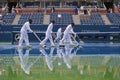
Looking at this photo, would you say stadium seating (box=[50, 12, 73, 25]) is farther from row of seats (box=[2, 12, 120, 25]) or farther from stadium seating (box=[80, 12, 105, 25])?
stadium seating (box=[80, 12, 105, 25])

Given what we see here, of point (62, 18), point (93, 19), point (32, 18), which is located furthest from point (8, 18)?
point (93, 19)

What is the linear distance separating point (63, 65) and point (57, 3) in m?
42.7

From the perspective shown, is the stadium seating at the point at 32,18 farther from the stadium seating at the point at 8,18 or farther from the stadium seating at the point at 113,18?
the stadium seating at the point at 113,18

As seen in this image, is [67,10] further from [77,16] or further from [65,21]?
[65,21]

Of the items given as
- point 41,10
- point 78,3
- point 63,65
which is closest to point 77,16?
point 41,10

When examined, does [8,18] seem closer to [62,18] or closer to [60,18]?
[60,18]

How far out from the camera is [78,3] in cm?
5769

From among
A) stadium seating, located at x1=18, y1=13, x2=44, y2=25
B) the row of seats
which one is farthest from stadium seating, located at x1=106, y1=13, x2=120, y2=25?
stadium seating, located at x1=18, y1=13, x2=44, y2=25

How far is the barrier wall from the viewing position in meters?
31.2

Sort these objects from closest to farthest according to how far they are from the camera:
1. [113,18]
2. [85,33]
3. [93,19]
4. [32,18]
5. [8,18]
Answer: [85,33]
[93,19]
[32,18]
[8,18]
[113,18]

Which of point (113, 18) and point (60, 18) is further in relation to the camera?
point (113, 18)

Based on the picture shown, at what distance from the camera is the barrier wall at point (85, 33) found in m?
31.2

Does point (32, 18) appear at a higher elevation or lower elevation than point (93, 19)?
higher

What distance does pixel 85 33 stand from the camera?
1224 inches
